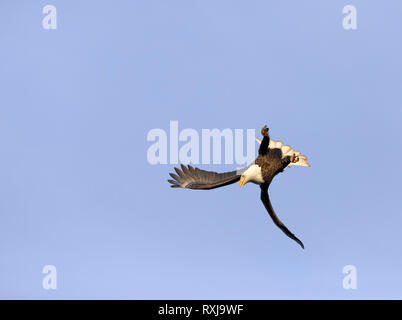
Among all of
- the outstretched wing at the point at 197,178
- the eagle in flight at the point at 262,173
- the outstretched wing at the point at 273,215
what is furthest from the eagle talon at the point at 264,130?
the outstretched wing at the point at 273,215

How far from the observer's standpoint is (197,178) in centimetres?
2402

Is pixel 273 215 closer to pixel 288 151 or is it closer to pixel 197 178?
pixel 288 151

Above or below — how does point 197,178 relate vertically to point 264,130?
below

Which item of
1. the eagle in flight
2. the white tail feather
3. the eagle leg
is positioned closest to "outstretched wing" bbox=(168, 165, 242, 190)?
the eagle in flight

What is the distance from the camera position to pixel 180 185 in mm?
23859

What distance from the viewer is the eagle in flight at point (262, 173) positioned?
74.4ft

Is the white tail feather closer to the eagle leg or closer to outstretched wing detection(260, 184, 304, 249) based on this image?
the eagle leg

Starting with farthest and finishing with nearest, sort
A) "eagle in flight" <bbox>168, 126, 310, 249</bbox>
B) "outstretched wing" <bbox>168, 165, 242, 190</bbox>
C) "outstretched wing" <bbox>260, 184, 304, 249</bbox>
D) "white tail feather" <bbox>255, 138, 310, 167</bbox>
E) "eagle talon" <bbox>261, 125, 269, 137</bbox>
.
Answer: "white tail feather" <bbox>255, 138, 310, 167</bbox> → "outstretched wing" <bbox>260, 184, 304, 249</bbox> → "outstretched wing" <bbox>168, 165, 242, 190</bbox> → "eagle in flight" <bbox>168, 126, 310, 249</bbox> → "eagle talon" <bbox>261, 125, 269, 137</bbox>

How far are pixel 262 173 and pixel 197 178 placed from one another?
7.43 ft

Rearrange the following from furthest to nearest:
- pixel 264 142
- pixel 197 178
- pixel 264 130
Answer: pixel 197 178
pixel 264 142
pixel 264 130

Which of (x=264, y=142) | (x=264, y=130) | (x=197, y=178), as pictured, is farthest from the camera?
(x=197, y=178)

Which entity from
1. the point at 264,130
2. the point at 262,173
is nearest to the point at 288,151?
the point at 262,173

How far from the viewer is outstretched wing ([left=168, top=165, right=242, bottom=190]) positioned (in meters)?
23.1
